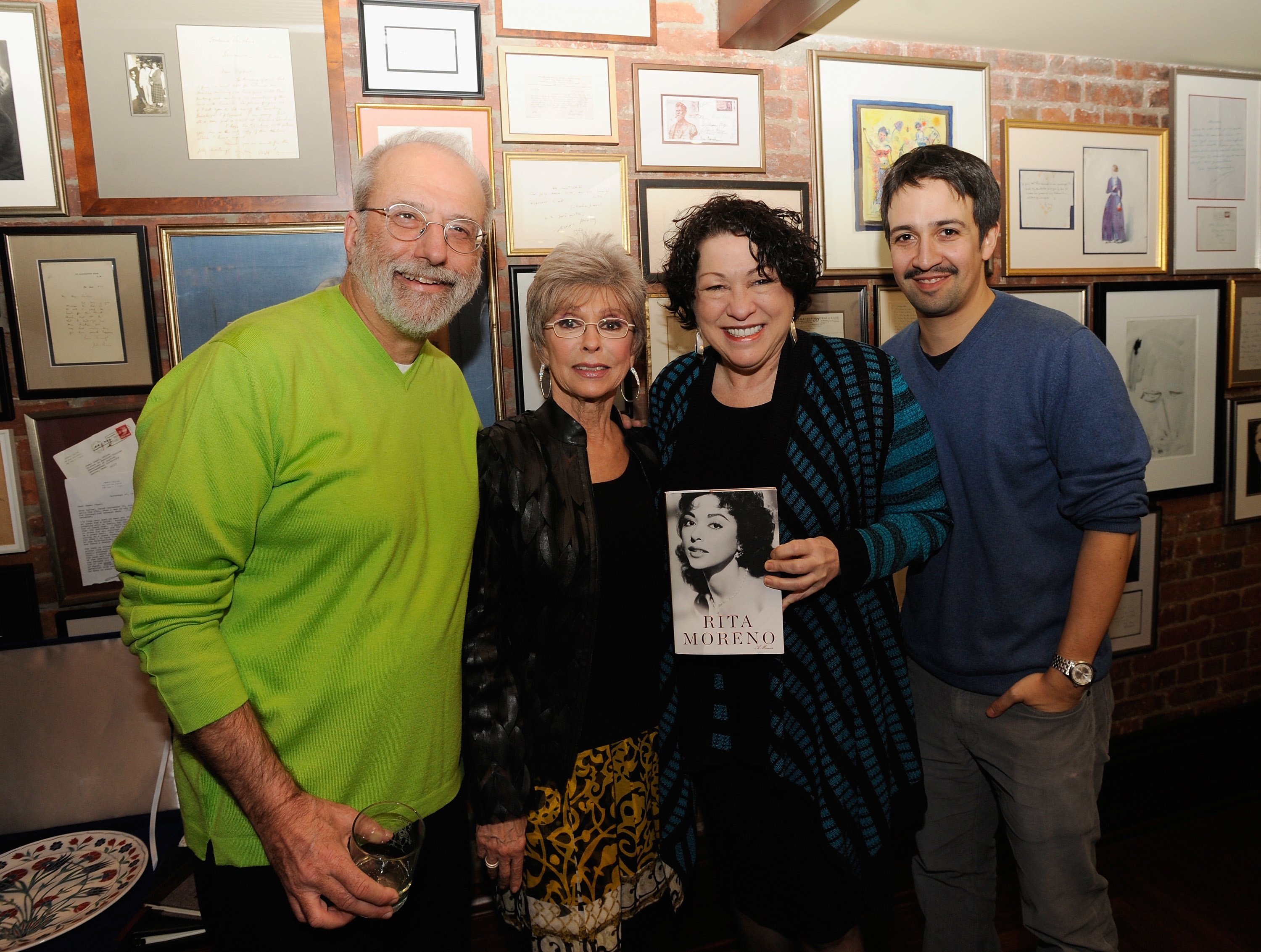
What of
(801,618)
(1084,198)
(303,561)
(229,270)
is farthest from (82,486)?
(1084,198)

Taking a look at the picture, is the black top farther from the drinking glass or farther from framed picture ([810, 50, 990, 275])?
framed picture ([810, 50, 990, 275])

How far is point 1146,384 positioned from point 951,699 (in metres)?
2.15

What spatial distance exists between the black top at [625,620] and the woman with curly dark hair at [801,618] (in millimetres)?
85

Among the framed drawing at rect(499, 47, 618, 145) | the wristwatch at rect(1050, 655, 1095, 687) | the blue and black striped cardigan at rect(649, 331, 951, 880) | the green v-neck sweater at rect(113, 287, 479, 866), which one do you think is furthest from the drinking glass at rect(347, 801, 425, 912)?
the framed drawing at rect(499, 47, 618, 145)

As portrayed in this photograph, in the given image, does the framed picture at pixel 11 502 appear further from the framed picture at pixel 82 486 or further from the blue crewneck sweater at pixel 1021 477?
the blue crewneck sweater at pixel 1021 477

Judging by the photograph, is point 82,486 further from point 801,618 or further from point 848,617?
point 848,617

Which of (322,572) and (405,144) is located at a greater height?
(405,144)

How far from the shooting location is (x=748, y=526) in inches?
55.2

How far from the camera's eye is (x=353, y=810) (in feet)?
4.14

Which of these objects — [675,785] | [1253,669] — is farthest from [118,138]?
[1253,669]

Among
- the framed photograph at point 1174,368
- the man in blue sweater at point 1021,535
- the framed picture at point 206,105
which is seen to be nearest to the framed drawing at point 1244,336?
the framed photograph at point 1174,368

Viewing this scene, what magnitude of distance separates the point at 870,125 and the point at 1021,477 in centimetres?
157

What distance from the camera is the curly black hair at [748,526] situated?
1391 millimetres

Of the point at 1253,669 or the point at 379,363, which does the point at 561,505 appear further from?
the point at 1253,669
